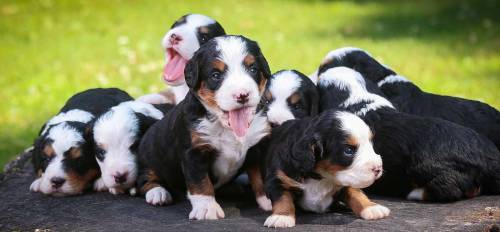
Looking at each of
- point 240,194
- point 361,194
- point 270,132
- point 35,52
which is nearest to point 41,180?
point 240,194

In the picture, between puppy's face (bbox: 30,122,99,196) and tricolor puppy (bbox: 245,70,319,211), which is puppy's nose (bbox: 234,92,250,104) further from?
puppy's face (bbox: 30,122,99,196)

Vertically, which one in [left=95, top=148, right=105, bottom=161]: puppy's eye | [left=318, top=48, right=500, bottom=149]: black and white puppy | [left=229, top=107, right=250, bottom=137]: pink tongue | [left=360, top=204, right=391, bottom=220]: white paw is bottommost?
[left=360, top=204, right=391, bottom=220]: white paw

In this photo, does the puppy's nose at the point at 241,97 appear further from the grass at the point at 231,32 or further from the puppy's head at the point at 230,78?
the grass at the point at 231,32

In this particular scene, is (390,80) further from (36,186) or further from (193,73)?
(36,186)

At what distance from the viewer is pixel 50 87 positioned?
13.7 m

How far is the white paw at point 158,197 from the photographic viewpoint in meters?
6.11

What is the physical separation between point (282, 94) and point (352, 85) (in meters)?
0.58

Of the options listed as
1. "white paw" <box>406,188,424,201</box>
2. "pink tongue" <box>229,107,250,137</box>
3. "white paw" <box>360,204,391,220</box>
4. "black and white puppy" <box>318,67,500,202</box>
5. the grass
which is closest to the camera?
"white paw" <box>360,204,391,220</box>

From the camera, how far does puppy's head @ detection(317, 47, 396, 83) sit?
7.32 m

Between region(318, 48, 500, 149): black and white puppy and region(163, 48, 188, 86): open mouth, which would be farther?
region(163, 48, 188, 86): open mouth

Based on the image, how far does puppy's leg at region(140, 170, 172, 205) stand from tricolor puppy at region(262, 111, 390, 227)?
0.89m

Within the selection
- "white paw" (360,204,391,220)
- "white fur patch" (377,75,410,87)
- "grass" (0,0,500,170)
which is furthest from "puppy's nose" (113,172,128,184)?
"grass" (0,0,500,170)

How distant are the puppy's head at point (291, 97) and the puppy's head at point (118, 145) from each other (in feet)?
3.62

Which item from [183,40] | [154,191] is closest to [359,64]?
[183,40]
